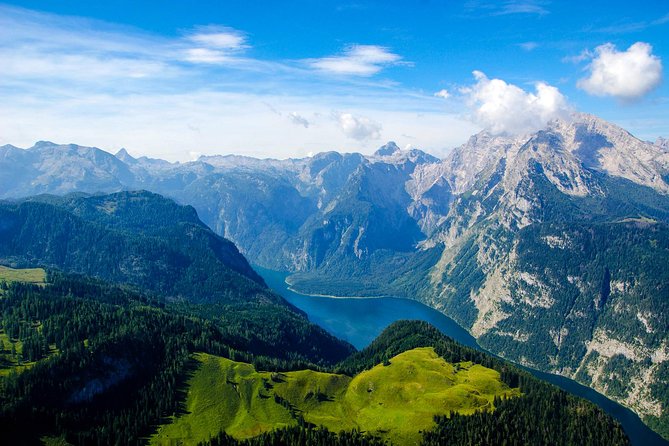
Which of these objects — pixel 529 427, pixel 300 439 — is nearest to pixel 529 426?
pixel 529 427

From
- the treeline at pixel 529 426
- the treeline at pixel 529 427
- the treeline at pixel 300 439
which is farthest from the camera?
the treeline at pixel 529 426

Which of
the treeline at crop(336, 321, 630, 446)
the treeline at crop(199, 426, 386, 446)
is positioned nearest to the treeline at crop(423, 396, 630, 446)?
the treeline at crop(336, 321, 630, 446)

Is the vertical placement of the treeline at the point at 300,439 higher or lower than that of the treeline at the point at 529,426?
lower

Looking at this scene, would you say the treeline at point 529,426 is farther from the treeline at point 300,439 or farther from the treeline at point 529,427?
the treeline at point 300,439

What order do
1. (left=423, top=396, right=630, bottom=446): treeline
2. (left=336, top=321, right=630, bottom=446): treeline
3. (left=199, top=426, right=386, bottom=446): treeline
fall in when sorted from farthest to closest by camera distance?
(left=336, top=321, right=630, bottom=446): treeline → (left=423, top=396, right=630, bottom=446): treeline → (left=199, top=426, right=386, bottom=446): treeline

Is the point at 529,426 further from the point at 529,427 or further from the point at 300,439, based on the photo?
the point at 300,439

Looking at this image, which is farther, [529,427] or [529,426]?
[529,426]

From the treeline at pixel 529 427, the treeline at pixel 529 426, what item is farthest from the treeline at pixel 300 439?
the treeline at pixel 529 426

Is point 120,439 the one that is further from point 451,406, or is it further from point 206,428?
point 451,406

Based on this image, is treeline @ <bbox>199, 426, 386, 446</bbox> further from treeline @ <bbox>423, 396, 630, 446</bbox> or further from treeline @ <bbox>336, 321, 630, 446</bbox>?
treeline @ <bbox>336, 321, 630, 446</bbox>

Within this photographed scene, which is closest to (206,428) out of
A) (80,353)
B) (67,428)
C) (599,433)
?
(67,428)

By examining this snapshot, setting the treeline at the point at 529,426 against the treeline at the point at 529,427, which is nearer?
the treeline at the point at 529,427

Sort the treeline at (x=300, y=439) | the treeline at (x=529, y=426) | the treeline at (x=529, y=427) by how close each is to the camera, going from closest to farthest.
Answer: the treeline at (x=300, y=439) → the treeline at (x=529, y=427) → the treeline at (x=529, y=426)
